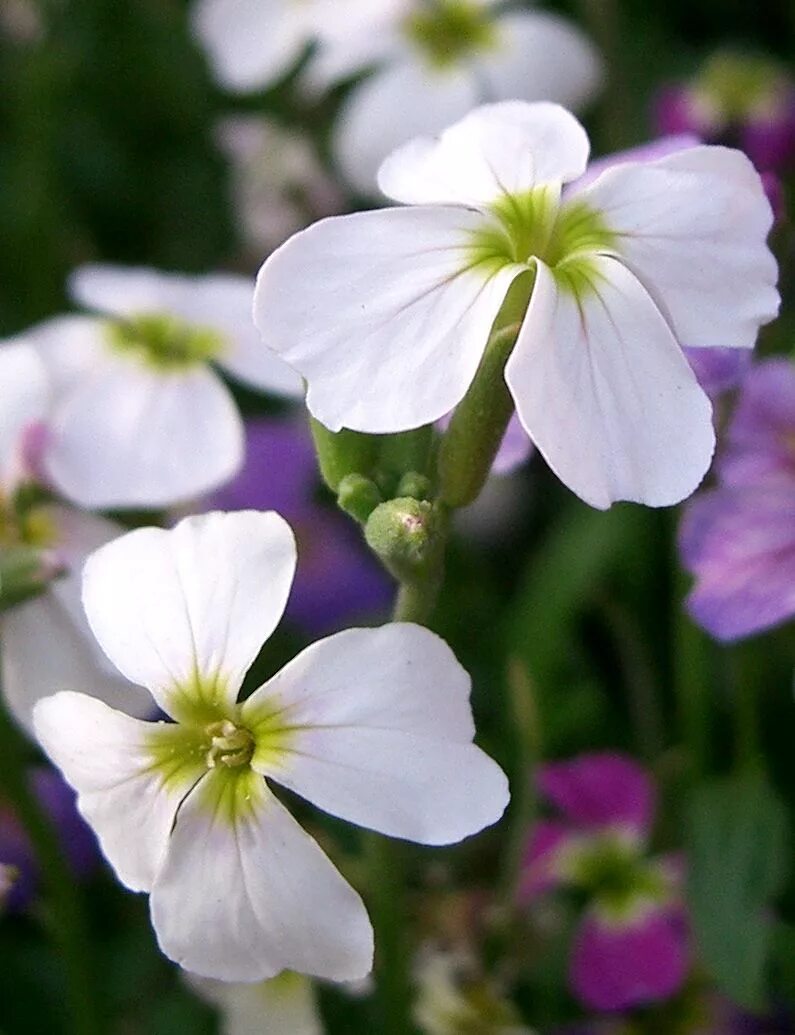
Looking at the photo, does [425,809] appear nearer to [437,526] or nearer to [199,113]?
[437,526]

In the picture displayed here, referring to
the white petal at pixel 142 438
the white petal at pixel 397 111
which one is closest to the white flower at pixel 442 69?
the white petal at pixel 397 111

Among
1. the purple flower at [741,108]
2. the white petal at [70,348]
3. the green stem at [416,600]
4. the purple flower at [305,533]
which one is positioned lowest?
the purple flower at [305,533]

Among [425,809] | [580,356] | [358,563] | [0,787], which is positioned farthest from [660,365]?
[358,563]

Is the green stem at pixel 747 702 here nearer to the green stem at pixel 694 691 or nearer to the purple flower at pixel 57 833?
the green stem at pixel 694 691

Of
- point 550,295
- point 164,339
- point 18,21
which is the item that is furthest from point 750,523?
point 18,21

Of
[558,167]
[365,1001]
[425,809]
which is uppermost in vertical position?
[558,167]

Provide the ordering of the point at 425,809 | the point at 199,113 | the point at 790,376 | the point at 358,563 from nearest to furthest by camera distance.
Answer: the point at 425,809, the point at 790,376, the point at 358,563, the point at 199,113
